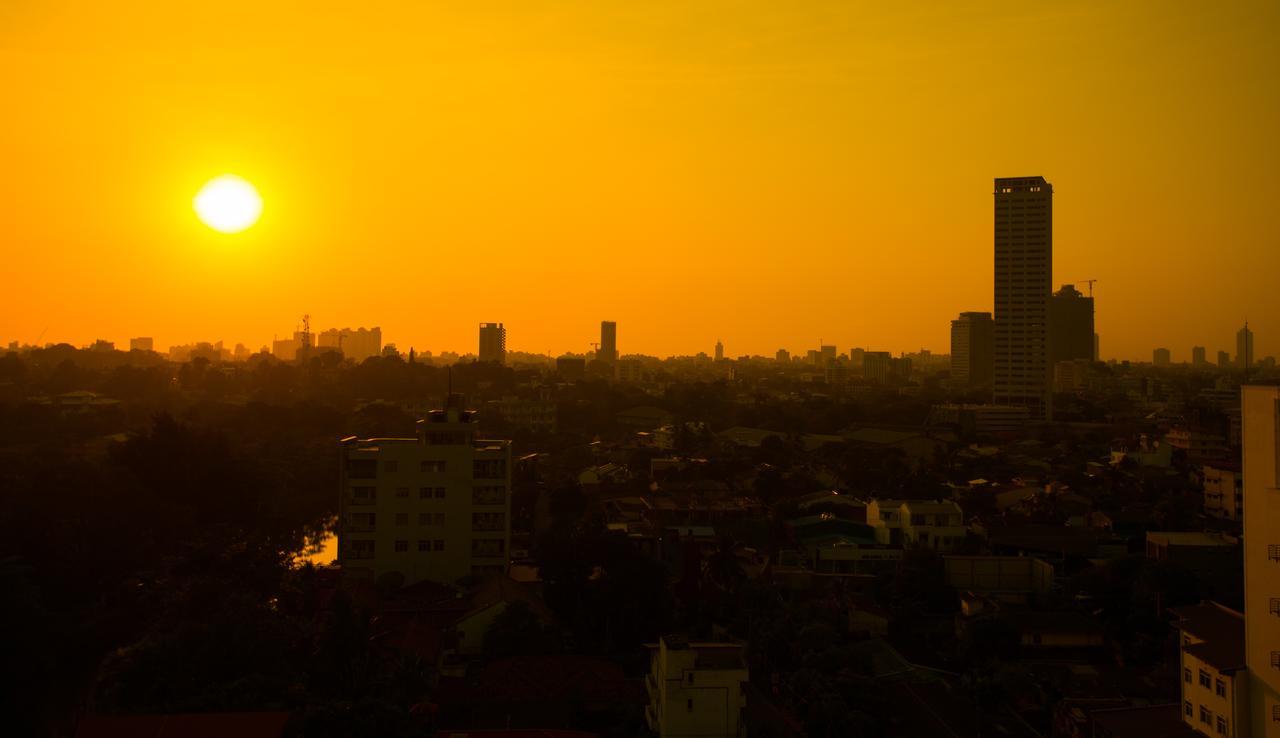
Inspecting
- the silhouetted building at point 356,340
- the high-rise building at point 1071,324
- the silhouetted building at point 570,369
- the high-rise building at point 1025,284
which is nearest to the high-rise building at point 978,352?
the high-rise building at point 1071,324

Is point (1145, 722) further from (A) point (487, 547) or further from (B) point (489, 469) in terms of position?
(B) point (489, 469)

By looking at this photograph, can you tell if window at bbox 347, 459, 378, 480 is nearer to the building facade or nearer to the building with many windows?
the building with many windows

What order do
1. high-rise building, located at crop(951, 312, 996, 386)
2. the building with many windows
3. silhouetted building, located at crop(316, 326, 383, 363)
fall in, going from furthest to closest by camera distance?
silhouetted building, located at crop(316, 326, 383, 363)
high-rise building, located at crop(951, 312, 996, 386)
the building with many windows

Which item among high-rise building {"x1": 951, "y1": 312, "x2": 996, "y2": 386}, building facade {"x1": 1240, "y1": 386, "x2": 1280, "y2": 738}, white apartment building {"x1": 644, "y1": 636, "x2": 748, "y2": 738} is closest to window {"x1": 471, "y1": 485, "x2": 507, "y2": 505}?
white apartment building {"x1": 644, "y1": 636, "x2": 748, "y2": 738}

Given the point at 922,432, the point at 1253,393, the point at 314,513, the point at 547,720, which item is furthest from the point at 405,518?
the point at 922,432

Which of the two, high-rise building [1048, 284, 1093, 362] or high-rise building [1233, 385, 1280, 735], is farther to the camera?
high-rise building [1048, 284, 1093, 362]

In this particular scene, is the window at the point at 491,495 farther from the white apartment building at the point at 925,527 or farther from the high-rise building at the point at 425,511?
the white apartment building at the point at 925,527

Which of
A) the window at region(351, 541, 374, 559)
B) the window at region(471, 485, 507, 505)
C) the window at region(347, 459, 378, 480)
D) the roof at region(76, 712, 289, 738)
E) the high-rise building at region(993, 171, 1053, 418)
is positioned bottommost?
the roof at region(76, 712, 289, 738)
